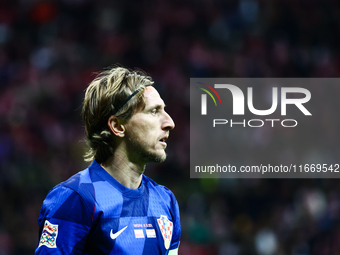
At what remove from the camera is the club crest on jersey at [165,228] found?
103 inches

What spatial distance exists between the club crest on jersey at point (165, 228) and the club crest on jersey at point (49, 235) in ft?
2.09

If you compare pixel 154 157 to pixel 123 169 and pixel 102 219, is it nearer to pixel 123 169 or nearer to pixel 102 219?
pixel 123 169

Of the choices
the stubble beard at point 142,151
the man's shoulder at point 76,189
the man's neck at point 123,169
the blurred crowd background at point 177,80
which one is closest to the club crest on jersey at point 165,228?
the man's neck at point 123,169

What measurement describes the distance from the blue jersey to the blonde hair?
0.44 feet

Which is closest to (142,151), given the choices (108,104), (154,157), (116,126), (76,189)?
(154,157)

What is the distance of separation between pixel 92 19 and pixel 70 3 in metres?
0.56

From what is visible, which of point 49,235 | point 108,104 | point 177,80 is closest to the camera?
point 49,235

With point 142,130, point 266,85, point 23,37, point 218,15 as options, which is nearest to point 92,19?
point 23,37

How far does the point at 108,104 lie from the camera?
2609mm

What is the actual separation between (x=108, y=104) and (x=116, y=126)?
14cm

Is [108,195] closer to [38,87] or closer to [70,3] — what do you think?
[38,87]

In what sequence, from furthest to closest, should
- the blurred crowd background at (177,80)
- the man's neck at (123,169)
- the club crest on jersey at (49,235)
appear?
the blurred crowd background at (177,80)
the man's neck at (123,169)
the club crest on jersey at (49,235)

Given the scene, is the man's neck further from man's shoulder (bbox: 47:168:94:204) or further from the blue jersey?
man's shoulder (bbox: 47:168:94:204)

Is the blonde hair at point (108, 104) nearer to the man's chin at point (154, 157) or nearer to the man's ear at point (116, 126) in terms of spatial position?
the man's ear at point (116, 126)
